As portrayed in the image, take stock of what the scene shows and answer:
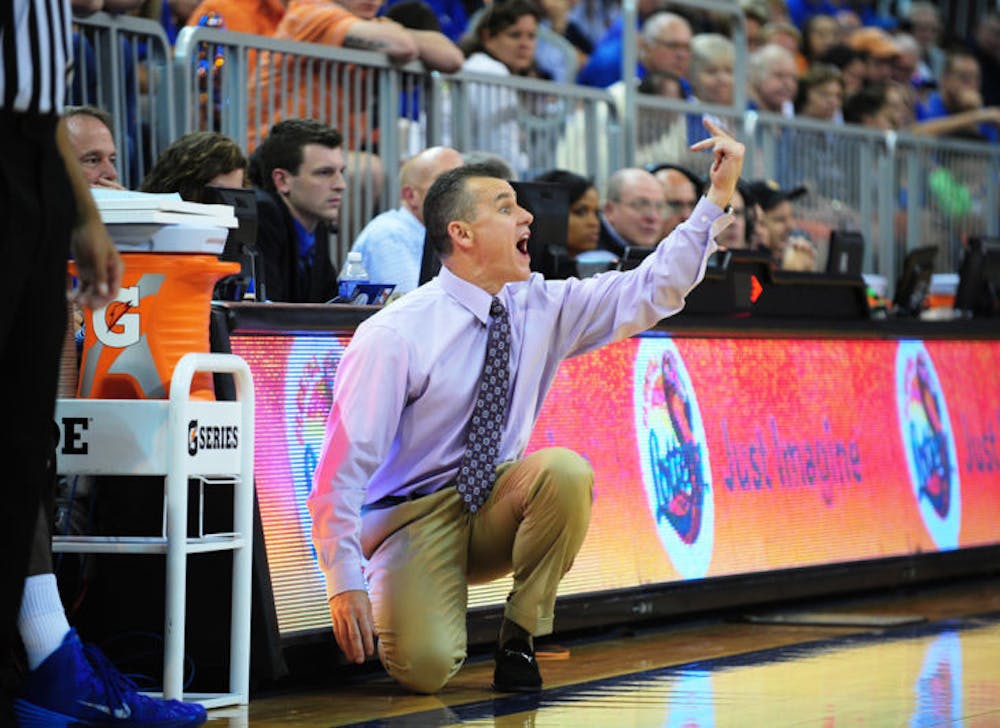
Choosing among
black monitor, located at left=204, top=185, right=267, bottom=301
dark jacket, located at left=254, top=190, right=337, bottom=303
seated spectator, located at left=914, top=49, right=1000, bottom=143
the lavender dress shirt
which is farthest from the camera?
seated spectator, located at left=914, top=49, right=1000, bottom=143

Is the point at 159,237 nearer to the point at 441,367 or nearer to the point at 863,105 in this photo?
the point at 441,367

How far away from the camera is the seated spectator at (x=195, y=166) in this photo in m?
6.22

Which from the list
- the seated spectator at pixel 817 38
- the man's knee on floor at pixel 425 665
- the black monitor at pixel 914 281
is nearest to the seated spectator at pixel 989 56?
the seated spectator at pixel 817 38

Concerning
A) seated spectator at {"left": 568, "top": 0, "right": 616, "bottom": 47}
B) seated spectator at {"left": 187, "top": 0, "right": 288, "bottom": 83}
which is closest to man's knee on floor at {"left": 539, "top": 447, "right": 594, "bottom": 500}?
seated spectator at {"left": 187, "top": 0, "right": 288, "bottom": 83}

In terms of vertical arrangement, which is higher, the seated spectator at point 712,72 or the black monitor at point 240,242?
the seated spectator at point 712,72

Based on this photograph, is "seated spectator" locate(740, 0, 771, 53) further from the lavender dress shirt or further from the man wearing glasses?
the lavender dress shirt

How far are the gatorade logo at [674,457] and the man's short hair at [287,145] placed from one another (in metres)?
1.49

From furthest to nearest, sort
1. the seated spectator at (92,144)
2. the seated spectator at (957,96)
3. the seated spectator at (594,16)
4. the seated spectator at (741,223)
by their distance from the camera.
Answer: the seated spectator at (957,96)
the seated spectator at (594,16)
the seated spectator at (741,223)
the seated spectator at (92,144)

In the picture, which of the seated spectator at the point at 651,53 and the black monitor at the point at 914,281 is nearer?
the black monitor at the point at 914,281

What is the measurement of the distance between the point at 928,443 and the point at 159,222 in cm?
415

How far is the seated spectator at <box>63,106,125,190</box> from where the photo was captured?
6016 mm

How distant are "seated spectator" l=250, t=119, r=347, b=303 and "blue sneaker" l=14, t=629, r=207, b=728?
9.22 ft

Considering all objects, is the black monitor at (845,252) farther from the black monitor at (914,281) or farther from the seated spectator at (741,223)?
the seated spectator at (741,223)

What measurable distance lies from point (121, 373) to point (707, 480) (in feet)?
8.42
